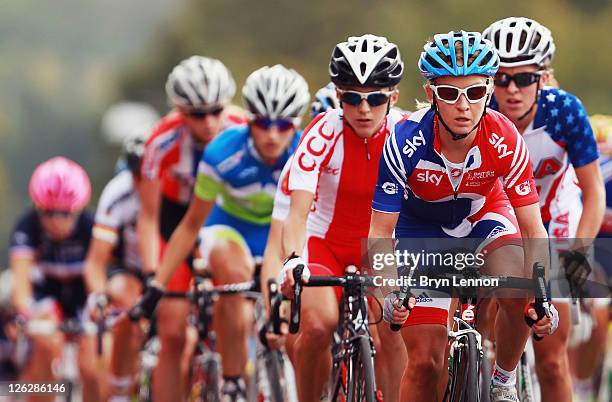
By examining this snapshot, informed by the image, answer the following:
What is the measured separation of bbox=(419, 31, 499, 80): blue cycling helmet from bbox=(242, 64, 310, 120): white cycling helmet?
119 inches

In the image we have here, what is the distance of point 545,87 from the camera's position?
11.3m

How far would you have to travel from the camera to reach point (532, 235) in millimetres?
9273

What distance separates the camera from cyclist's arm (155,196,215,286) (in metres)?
12.7

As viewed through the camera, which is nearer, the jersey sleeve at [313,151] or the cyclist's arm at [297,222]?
the cyclist's arm at [297,222]

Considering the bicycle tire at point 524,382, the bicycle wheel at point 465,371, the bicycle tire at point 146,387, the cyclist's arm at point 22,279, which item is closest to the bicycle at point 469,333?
the bicycle wheel at point 465,371

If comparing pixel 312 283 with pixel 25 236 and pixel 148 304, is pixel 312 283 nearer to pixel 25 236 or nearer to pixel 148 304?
pixel 148 304

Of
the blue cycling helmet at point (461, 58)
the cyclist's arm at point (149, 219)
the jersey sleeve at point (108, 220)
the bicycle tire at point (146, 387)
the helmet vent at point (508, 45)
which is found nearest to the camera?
the blue cycling helmet at point (461, 58)

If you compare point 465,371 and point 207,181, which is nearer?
point 465,371

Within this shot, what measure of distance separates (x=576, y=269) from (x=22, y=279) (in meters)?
6.93

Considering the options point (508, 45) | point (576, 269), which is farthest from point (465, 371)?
point (508, 45)

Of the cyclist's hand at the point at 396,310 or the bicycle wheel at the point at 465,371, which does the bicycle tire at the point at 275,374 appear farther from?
the cyclist's hand at the point at 396,310

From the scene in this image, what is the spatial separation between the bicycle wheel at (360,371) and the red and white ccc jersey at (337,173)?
1157mm

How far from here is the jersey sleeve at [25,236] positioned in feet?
51.8

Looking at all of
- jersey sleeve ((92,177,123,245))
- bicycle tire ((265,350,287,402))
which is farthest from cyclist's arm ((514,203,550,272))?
jersey sleeve ((92,177,123,245))
